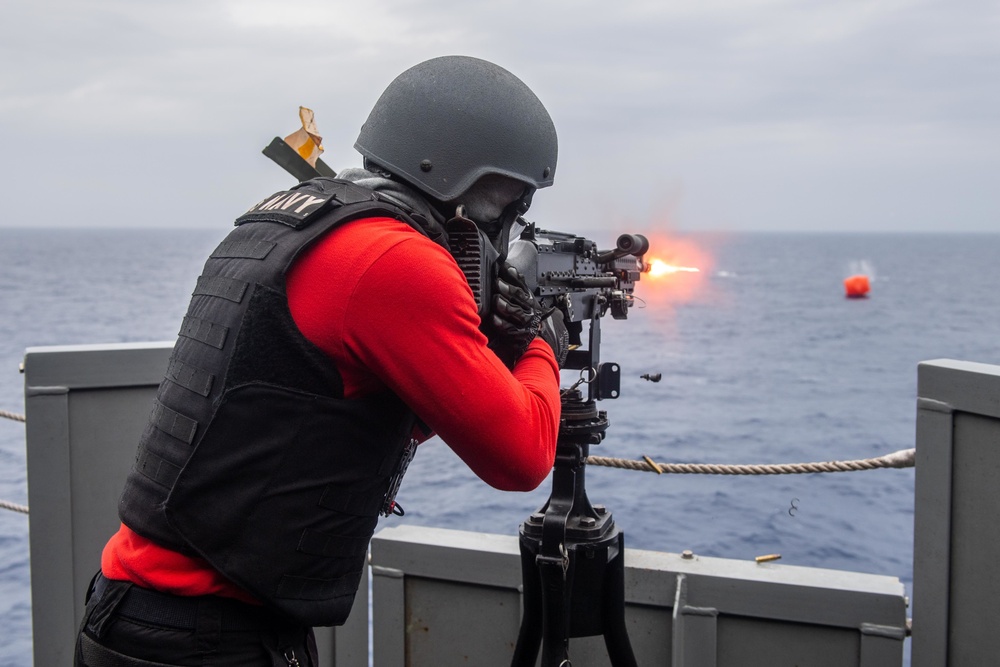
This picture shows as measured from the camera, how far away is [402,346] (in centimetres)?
159

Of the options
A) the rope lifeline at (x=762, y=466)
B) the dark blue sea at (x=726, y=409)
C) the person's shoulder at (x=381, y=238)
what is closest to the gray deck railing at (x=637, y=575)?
the rope lifeline at (x=762, y=466)

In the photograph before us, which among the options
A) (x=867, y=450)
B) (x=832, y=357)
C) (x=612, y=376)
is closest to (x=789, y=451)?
(x=867, y=450)

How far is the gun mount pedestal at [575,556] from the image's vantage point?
2693 millimetres

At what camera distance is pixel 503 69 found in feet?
7.00

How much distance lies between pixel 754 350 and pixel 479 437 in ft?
108

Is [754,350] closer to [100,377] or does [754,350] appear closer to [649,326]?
[649,326]

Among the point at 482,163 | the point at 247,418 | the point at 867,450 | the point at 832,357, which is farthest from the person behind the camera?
the point at 832,357

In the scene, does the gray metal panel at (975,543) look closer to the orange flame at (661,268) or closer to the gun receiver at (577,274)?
the gun receiver at (577,274)

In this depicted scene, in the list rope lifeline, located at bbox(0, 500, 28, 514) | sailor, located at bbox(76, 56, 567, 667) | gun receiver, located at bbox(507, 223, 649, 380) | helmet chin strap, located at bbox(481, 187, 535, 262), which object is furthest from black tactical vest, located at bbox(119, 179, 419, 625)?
rope lifeline, located at bbox(0, 500, 28, 514)

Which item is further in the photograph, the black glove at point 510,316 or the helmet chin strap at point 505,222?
the helmet chin strap at point 505,222

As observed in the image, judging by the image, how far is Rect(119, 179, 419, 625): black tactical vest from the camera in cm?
164

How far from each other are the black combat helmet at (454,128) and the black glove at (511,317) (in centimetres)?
21

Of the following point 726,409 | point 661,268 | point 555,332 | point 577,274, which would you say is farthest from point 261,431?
point 726,409

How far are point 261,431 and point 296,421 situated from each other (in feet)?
0.21
